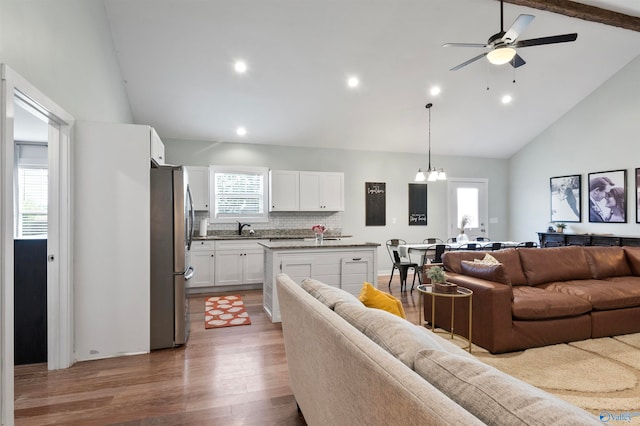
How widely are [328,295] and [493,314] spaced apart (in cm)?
194

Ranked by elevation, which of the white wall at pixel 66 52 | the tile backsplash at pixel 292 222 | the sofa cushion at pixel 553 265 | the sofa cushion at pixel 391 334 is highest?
the white wall at pixel 66 52

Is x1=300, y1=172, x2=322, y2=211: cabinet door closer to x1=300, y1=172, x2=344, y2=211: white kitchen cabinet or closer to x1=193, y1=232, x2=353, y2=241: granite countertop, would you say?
x1=300, y1=172, x2=344, y2=211: white kitchen cabinet

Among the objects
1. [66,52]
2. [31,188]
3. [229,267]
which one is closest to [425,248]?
[229,267]

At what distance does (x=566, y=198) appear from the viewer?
6.82 meters

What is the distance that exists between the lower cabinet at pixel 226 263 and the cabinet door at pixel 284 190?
90cm

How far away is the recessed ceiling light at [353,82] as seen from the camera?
5184 millimetres

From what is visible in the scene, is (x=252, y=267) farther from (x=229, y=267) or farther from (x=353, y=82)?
(x=353, y=82)

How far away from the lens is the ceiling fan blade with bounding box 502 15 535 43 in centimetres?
294

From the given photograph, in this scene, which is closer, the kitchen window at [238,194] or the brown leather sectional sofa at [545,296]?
the brown leather sectional sofa at [545,296]

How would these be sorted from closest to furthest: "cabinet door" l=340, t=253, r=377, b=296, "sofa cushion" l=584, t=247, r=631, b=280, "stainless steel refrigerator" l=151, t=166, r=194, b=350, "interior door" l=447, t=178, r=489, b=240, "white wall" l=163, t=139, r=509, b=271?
1. "stainless steel refrigerator" l=151, t=166, r=194, b=350
2. "sofa cushion" l=584, t=247, r=631, b=280
3. "cabinet door" l=340, t=253, r=377, b=296
4. "white wall" l=163, t=139, r=509, b=271
5. "interior door" l=447, t=178, r=489, b=240

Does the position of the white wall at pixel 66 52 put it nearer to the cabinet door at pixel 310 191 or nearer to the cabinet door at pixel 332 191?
the cabinet door at pixel 310 191

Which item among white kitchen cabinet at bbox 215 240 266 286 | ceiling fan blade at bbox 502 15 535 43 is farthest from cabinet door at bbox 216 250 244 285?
ceiling fan blade at bbox 502 15 535 43

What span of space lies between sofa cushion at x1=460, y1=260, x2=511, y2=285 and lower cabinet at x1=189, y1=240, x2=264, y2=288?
11.2 feet

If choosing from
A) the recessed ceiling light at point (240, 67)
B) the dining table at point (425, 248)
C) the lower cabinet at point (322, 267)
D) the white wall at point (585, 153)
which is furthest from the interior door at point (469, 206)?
the recessed ceiling light at point (240, 67)
